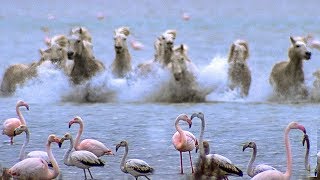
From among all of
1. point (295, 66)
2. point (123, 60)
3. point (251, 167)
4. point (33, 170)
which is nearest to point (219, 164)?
point (251, 167)

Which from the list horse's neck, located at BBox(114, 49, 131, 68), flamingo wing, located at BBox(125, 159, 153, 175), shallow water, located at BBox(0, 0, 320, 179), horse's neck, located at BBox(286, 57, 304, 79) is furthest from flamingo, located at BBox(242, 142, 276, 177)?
horse's neck, located at BBox(114, 49, 131, 68)

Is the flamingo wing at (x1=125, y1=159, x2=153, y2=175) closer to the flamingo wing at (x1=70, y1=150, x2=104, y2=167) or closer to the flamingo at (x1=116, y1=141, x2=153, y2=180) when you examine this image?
the flamingo at (x1=116, y1=141, x2=153, y2=180)

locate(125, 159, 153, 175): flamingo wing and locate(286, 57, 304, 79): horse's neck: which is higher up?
locate(286, 57, 304, 79): horse's neck

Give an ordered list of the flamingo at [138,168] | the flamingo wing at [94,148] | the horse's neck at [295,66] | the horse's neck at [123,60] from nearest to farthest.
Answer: the flamingo at [138,168] → the flamingo wing at [94,148] → the horse's neck at [295,66] → the horse's neck at [123,60]

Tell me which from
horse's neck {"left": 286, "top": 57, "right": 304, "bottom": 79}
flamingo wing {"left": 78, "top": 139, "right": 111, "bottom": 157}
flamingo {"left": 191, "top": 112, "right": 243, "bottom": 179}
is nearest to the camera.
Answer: flamingo {"left": 191, "top": 112, "right": 243, "bottom": 179}

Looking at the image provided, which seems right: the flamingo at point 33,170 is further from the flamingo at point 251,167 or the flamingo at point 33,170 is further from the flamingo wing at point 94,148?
the flamingo at point 251,167

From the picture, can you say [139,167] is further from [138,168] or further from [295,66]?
[295,66]

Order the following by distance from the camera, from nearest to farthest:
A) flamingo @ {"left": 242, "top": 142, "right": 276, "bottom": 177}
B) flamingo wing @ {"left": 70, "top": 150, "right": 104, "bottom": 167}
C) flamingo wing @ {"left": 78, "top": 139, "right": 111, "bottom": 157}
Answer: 1. flamingo @ {"left": 242, "top": 142, "right": 276, "bottom": 177}
2. flamingo wing @ {"left": 70, "top": 150, "right": 104, "bottom": 167}
3. flamingo wing @ {"left": 78, "top": 139, "right": 111, "bottom": 157}

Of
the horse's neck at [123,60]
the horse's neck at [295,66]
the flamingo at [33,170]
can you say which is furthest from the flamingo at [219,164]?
the horse's neck at [123,60]

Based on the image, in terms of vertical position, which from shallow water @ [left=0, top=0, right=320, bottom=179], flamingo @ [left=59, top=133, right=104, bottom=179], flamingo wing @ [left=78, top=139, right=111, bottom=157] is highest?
shallow water @ [left=0, top=0, right=320, bottom=179]

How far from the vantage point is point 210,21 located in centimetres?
3619

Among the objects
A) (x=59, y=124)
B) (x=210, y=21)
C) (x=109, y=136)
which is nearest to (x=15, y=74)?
(x=59, y=124)

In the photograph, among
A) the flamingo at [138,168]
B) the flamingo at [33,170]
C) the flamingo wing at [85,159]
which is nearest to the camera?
the flamingo at [33,170]

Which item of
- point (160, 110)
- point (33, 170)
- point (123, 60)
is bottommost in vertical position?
point (33, 170)
